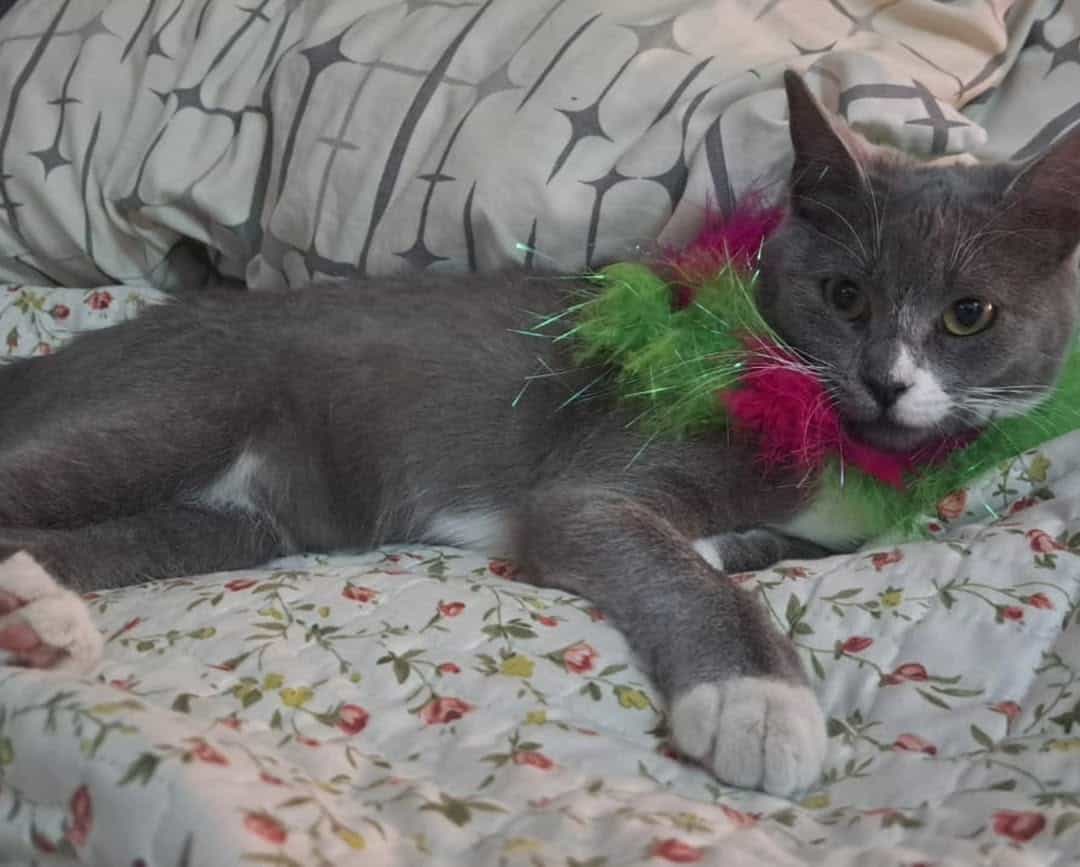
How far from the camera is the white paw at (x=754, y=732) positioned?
87 centimetres

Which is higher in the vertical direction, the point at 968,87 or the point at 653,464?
the point at 968,87

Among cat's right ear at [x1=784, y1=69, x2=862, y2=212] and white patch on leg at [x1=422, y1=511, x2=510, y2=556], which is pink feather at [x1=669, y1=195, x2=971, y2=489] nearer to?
cat's right ear at [x1=784, y1=69, x2=862, y2=212]

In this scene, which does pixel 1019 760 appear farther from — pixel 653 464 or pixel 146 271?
pixel 146 271

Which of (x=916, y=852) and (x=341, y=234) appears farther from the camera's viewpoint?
(x=341, y=234)

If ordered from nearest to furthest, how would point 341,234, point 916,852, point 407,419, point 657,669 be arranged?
point 916,852
point 657,669
point 407,419
point 341,234

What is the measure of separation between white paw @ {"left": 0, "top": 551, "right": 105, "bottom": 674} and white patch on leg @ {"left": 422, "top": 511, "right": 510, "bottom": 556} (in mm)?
477

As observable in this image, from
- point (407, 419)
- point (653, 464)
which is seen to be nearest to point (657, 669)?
point (653, 464)

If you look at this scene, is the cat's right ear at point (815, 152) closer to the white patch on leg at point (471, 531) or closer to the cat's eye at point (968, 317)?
the cat's eye at point (968, 317)

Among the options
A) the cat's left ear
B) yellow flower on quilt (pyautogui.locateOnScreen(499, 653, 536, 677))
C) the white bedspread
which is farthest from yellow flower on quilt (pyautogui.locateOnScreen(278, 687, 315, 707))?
the cat's left ear

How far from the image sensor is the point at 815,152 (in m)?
1.24

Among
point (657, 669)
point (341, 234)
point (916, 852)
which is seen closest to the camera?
point (916, 852)

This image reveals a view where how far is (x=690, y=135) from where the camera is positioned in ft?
4.68

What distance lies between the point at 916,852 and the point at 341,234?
1186 mm

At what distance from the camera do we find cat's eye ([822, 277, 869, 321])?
1.22 meters
